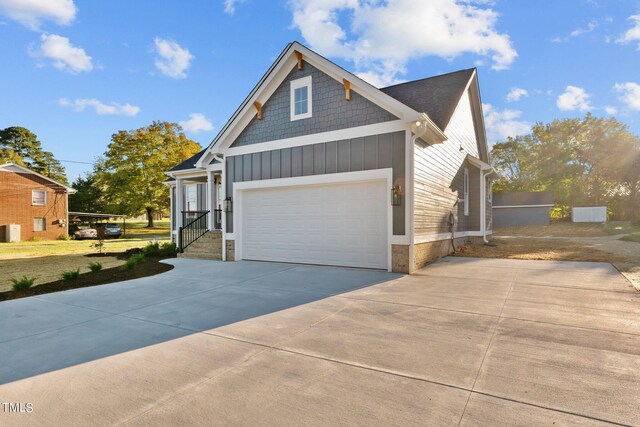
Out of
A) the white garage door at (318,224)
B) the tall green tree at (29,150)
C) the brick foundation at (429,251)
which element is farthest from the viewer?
the tall green tree at (29,150)

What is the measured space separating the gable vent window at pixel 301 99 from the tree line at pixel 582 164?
1309 inches

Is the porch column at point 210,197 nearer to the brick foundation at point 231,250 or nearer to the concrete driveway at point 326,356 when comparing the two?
the brick foundation at point 231,250

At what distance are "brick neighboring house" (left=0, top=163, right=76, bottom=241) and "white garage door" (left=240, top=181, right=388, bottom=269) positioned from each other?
2585cm

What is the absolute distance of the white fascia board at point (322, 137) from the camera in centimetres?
815

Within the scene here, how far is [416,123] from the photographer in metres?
7.61

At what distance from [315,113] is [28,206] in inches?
1149

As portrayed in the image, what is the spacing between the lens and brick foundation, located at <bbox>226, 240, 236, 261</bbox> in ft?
35.0

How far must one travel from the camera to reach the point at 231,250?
10.7m

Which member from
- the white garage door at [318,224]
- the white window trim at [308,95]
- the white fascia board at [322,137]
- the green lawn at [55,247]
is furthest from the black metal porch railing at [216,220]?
the white window trim at [308,95]

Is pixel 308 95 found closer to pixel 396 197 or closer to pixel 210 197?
pixel 396 197

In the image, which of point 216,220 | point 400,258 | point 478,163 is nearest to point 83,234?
point 216,220

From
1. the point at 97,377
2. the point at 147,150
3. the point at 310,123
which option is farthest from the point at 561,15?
the point at 147,150

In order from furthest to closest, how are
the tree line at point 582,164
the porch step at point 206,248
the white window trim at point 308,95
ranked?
the tree line at point 582,164
the porch step at point 206,248
the white window trim at point 308,95

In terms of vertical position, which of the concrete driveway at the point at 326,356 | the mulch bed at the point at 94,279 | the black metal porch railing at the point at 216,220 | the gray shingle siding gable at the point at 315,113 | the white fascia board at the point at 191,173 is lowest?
the mulch bed at the point at 94,279
